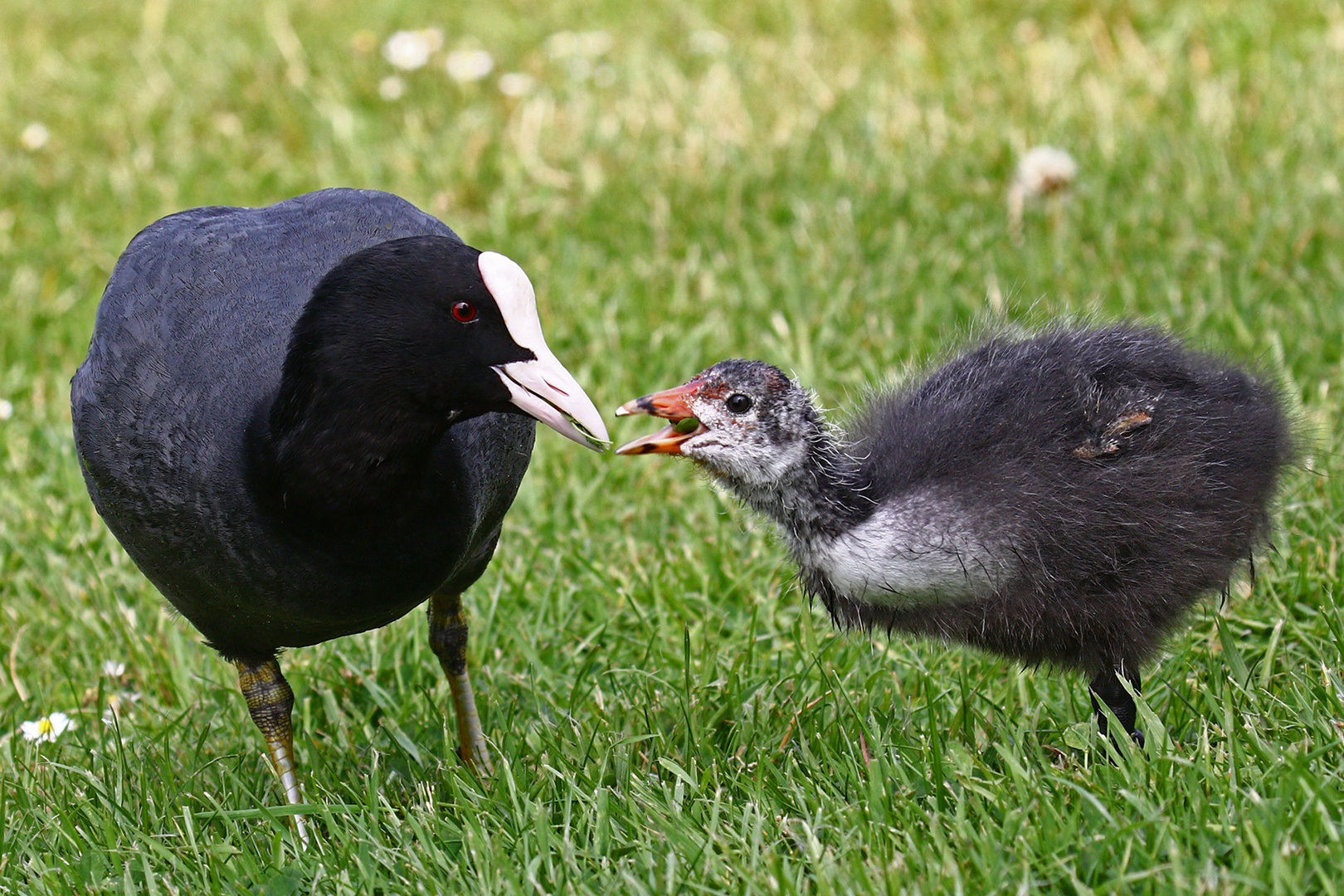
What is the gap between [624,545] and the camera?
427cm

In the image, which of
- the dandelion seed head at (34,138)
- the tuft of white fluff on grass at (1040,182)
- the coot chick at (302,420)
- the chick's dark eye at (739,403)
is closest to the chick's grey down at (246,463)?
the coot chick at (302,420)

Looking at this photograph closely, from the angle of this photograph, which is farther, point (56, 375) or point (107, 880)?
point (56, 375)

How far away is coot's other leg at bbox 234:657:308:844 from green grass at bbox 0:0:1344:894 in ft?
0.44

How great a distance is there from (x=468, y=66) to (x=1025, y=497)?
5.09 m

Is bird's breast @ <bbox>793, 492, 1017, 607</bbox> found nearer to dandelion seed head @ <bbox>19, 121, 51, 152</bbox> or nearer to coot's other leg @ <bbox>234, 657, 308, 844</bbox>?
coot's other leg @ <bbox>234, 657, 308, 844</bbox>

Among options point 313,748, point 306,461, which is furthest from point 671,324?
point 306,461

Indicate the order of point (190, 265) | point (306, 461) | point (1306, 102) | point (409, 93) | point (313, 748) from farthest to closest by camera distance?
point (409, 93) → point (1306, 102) → point (313, 748) → point (190, 265) → point (306, 461)

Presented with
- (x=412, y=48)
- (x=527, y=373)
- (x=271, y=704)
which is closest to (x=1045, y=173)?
(x=412, y=48)

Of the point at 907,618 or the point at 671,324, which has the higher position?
the point at 907,618

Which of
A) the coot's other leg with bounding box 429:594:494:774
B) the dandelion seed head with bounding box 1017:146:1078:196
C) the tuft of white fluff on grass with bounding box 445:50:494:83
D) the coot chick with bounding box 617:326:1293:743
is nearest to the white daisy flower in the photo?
the coot's other leg with bounding box 429:594:494:774

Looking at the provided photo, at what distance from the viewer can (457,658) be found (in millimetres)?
3562

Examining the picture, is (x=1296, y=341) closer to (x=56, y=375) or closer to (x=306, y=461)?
(x=306, y=461)

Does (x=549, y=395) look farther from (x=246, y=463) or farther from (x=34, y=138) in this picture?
(x=34, y=138)

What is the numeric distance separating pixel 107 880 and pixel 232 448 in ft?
2.84
